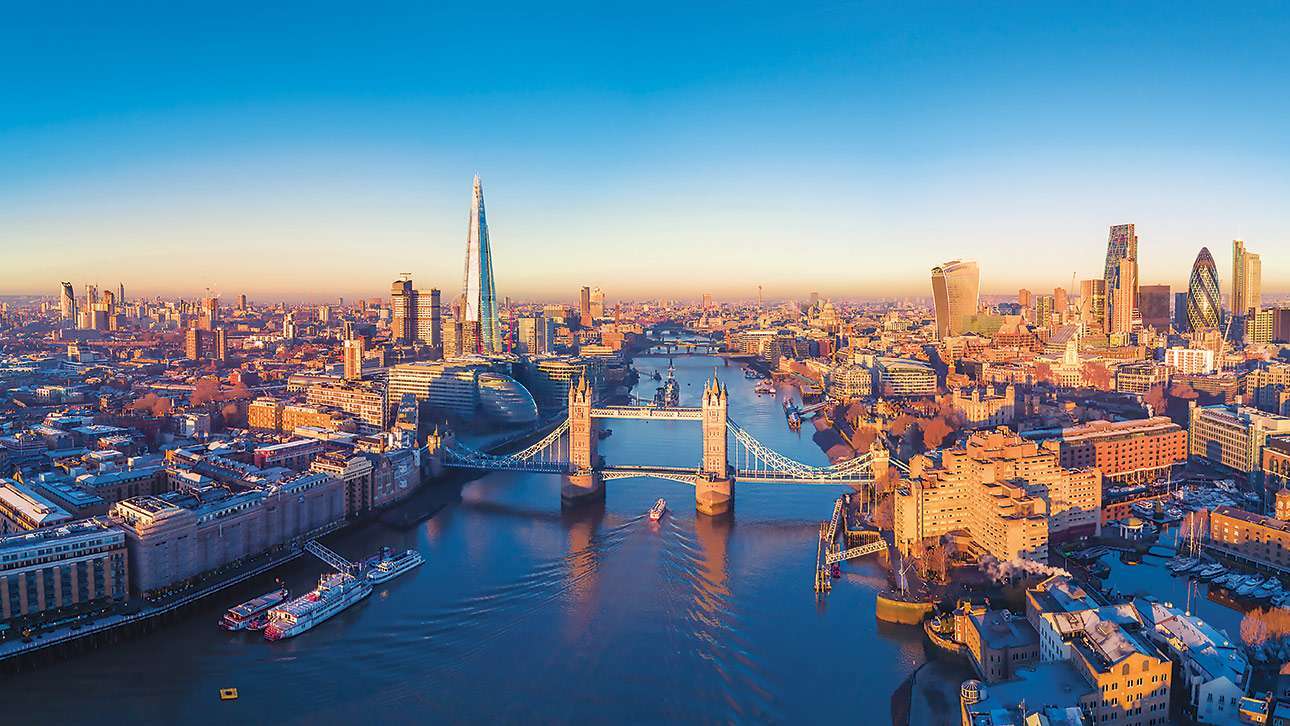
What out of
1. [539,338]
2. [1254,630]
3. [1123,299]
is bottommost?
[1254,630]

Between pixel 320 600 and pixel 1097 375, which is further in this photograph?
pixel 1097 375

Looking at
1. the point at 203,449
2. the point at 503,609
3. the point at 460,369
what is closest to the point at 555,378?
the point at 460,369

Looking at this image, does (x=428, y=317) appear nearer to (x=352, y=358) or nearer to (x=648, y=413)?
(x=352, y=358)

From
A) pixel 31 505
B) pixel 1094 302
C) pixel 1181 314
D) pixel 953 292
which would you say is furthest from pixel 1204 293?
pixel 31 505

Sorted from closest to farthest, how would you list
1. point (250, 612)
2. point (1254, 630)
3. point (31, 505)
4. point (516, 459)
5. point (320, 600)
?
point (1254, 630) < point (250, 612) < point (320, 600) < point (31, 505) < point (516, 459)

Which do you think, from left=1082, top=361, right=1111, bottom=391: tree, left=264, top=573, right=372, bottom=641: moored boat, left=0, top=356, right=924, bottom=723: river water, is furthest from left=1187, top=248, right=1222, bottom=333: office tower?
left=264, top=573, right=372, bottom=641: moored boat

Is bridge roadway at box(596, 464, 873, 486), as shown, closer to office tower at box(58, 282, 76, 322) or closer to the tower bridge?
the tower bridge

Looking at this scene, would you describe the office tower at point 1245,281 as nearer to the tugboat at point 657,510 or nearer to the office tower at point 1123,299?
the office tower at point 1123,299
